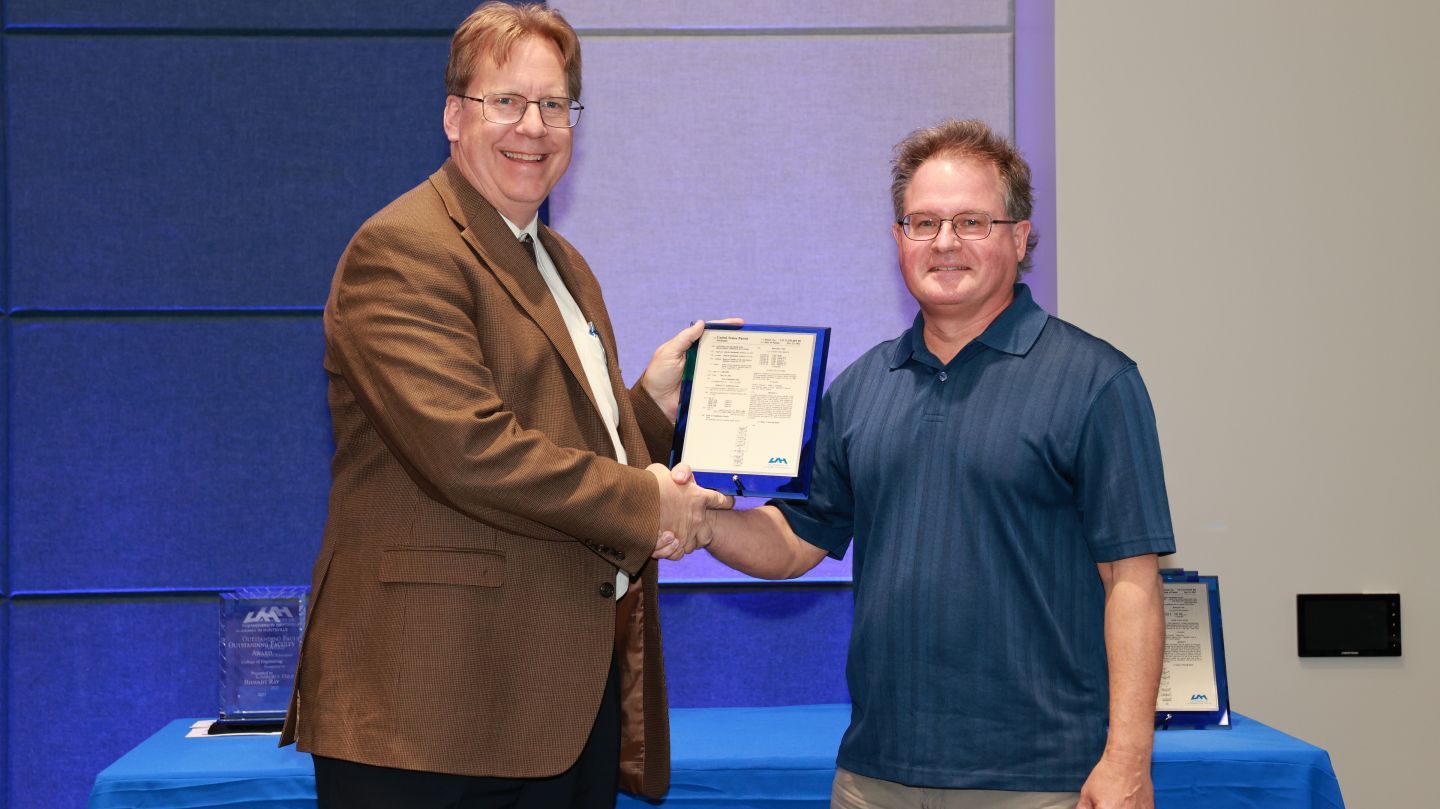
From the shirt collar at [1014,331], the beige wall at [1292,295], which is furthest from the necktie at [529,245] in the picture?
the beige wall at [1292,295]

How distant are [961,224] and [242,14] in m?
1.85

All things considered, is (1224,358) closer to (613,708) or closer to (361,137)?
(613,708)

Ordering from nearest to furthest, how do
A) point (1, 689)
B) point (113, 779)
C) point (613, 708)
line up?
point (613, 708), point (113, 779), point (1, 689)

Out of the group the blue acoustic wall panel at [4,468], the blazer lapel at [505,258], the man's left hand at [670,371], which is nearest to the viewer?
the blazer lapel at [505,258]

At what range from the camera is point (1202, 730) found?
2.47 m

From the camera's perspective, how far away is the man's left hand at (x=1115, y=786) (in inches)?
63.5

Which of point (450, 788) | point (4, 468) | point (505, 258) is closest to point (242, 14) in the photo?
point (4, 468)

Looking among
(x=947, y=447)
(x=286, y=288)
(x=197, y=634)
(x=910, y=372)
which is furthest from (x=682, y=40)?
(x=197, y=634)

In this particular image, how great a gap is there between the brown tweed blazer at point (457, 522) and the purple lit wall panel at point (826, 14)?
1251 mm

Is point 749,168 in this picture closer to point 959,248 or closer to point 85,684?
point 959,248

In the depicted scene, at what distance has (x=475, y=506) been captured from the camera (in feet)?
5.40

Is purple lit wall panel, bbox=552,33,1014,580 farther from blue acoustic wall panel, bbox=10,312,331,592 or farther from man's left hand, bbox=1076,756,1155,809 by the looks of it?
man's left hand, bbox=1076,756,1155,809

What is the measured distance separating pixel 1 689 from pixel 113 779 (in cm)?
76

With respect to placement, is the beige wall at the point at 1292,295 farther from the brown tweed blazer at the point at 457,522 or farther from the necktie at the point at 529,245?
the brown tweed blazer at the point at 457,522
